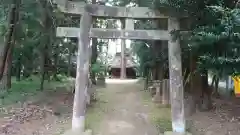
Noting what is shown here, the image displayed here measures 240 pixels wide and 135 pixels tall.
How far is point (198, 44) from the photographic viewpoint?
A: 607 centimetres

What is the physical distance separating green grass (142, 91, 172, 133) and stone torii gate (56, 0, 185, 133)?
70cm

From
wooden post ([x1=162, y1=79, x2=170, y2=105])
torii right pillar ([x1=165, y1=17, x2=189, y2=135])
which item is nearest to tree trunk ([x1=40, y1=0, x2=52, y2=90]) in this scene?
torii right pillar ([x1=165, y1=17, x2=189, y2=135])

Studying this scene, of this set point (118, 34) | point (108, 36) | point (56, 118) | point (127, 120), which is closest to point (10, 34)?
point (56, 118)

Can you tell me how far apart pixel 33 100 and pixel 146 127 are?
12.9 feet

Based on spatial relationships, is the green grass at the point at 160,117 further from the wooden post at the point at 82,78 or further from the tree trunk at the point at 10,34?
the tree trunk at the point at 10,34

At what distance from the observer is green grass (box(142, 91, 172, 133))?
8117 millimetres

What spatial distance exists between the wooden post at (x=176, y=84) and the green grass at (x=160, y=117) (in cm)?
64

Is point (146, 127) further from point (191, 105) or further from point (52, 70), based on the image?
point (52, 70)

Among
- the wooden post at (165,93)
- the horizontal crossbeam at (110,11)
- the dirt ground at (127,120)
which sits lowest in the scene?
the dirt ground at (127,120)

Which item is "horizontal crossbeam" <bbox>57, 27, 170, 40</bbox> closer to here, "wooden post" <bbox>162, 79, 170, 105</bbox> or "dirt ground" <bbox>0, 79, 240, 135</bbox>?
"dirt ground" <bbox>0, 79, 240, 135</bbox>

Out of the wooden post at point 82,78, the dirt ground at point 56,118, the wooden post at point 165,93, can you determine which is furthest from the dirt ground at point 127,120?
the wooden post at point 82,78

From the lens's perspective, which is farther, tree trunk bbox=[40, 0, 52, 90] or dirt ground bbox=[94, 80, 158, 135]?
tree trunk bbox=[40, 0, 52, 90]

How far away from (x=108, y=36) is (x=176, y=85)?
7.53ft

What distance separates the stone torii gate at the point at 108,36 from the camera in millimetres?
7547
